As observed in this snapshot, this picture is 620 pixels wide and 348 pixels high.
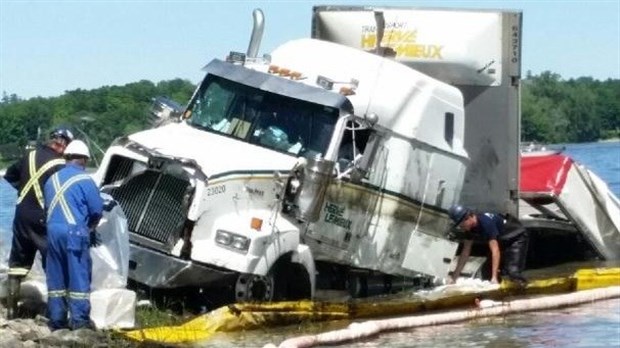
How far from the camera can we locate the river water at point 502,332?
1501 centimetres

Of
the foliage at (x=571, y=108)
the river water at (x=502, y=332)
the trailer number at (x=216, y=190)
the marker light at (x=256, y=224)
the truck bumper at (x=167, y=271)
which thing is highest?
the trailer number at (x=216, y=190)

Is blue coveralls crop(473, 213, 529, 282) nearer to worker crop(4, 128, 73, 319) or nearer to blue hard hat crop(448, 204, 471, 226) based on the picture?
blue hard hat crop(448, 204, 471, 226)

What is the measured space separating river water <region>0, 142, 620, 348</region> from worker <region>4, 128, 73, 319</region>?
5.75 ft


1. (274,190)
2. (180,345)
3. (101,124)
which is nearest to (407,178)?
(274,190)

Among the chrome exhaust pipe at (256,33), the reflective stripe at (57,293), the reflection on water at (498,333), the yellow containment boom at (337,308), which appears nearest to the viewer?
the reflective stripe at (57,293)

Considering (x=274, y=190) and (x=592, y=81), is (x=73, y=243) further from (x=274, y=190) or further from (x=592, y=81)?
(x=592, y=81)

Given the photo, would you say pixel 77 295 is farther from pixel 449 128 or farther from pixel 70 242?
pixel 449 128

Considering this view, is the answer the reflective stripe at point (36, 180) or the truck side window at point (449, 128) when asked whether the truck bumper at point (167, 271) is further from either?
the truck side window at point (449, 128)

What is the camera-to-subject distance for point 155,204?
15492 mm

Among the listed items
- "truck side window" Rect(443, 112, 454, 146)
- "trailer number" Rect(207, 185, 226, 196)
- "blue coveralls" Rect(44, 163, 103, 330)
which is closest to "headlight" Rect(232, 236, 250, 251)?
"trailer number" Rect(207, 185, 226, 196)

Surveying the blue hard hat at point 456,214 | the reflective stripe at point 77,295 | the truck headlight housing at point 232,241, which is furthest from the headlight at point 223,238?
the blue hard hat at point 456,214

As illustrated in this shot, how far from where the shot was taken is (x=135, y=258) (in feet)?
50.4

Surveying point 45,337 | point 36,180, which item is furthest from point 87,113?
point 45,337

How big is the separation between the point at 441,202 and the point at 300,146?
253 centimetres
